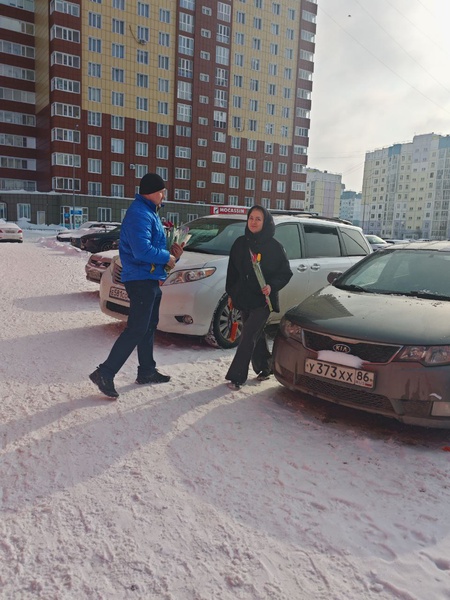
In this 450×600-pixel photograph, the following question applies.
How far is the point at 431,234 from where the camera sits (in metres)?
116

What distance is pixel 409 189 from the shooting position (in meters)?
121

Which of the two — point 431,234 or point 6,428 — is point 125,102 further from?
point 431,234

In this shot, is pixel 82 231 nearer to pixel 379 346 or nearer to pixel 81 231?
pixel 81 231

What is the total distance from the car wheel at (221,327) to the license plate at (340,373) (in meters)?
1.95

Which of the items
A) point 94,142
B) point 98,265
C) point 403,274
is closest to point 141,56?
point 94,142

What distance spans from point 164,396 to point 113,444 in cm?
97

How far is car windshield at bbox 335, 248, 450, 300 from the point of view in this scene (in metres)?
4.28

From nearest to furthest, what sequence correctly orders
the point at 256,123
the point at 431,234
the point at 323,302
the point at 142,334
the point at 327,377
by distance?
1. the point at 327,377
2. the point at 142,334
3. the point at 323,302
4. the point at 256,123
5. the point at 431,234

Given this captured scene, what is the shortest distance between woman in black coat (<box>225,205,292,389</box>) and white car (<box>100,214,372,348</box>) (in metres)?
1.03

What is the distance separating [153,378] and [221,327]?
1.46 metres

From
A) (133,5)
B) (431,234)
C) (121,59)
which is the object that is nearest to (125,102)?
(121,59)

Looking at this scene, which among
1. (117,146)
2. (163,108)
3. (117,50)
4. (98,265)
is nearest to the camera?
(98,265)

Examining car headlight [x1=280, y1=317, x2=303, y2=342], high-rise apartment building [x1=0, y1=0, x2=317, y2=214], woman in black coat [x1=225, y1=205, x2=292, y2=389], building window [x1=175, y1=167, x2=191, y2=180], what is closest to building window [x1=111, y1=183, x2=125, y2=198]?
high-rise apartment building [x1=0, y1=0, x2=317, y2=214]

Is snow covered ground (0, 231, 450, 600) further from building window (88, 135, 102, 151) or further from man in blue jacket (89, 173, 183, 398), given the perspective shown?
building window (88, 135, 102, 151)
